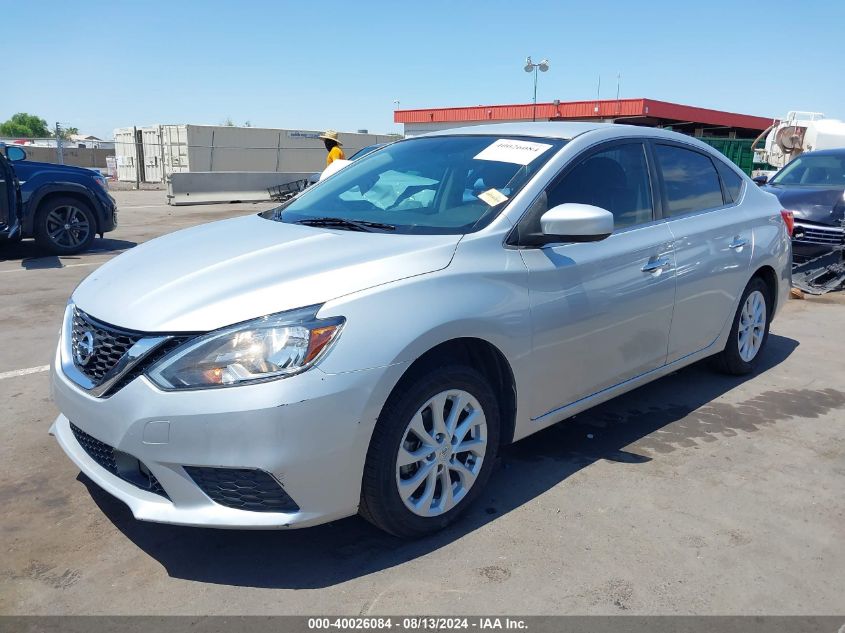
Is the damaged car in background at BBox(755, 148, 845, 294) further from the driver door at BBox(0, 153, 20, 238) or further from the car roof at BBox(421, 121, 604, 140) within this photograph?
the driver door at BBox(0, 153, 20, 238)

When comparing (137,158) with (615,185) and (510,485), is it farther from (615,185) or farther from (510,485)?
(510,485)

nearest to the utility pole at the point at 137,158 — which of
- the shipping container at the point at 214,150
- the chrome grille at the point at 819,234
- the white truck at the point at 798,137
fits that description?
the shipping container at the point at 214,150

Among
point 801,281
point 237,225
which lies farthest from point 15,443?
point 801,281

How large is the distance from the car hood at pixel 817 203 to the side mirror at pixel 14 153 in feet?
31.8

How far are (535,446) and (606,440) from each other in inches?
16.3

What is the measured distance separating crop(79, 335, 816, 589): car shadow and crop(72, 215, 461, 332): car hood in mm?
967

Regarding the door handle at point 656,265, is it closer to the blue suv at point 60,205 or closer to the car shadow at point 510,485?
the car shadow at point 510,485

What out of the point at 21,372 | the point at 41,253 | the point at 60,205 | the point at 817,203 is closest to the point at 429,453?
the point at 21,372

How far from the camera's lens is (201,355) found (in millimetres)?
2604

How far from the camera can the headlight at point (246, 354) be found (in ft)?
8.51

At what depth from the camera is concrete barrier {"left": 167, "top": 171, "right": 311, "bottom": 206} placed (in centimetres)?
2005

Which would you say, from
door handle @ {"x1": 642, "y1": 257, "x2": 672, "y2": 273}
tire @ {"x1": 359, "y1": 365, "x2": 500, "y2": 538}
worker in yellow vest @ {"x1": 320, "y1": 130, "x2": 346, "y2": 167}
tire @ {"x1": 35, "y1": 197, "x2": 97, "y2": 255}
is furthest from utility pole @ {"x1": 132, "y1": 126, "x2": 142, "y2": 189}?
tire @ {"x1": 359, "y1": 365, "x2": 500, "y2": 538}
